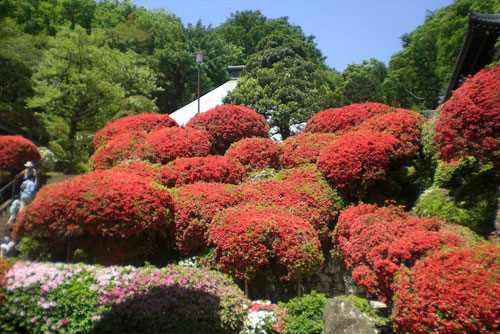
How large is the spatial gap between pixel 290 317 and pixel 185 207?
268cm

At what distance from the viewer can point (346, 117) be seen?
10891 mm

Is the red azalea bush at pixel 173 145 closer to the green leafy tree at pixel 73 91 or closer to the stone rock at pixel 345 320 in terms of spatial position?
the green leafy tree at pixel 73 91

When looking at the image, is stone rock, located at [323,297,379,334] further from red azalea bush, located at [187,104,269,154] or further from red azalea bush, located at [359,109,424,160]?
red azalea bush, located at [187,104,269,154]

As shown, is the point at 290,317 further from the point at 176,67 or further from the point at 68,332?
the point at 176,67

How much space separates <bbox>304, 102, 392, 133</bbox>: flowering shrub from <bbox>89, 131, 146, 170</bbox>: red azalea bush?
4.88m

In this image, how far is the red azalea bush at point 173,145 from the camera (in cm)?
946

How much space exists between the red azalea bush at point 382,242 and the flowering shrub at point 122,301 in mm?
1948

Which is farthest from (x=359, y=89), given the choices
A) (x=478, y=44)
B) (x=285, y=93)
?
(x=478, y=44)

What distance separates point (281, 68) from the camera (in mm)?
22062

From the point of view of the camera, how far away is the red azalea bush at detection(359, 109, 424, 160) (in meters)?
8.72

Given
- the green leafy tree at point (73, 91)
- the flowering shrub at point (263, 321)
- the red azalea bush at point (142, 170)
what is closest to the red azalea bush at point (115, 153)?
the green leafy tree at point (73, 91)

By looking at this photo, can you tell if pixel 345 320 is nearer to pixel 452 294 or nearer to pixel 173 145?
pixel 452 294

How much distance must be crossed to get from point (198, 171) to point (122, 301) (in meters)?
3.77

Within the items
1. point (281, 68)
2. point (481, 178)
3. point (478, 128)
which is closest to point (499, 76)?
point (478, 128)
